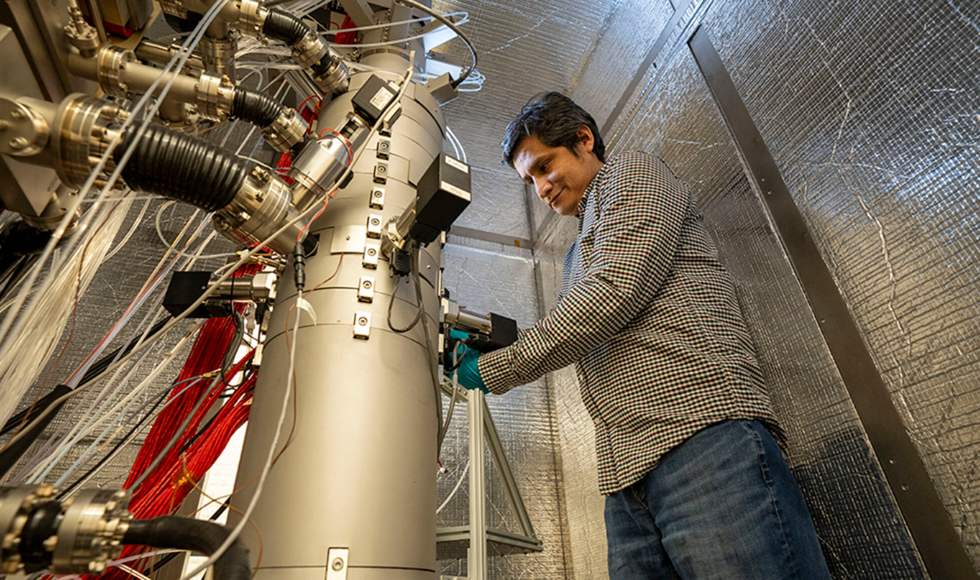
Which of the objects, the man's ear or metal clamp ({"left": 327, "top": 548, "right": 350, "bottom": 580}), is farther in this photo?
the man's ear

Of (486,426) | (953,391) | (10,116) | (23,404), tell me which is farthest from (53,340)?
(953,391)

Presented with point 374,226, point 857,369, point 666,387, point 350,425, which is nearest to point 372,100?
point 374,226

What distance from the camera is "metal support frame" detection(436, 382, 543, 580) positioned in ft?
3.46

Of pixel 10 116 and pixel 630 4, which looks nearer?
pixel 10 116

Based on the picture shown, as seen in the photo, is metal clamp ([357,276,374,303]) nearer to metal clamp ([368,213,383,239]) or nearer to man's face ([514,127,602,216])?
metal clamp ([368,213,383,239])

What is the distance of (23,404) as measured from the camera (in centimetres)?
123

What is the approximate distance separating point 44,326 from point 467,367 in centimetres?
65

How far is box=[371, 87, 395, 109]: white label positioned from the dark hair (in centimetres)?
43

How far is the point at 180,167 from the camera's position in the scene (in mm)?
542

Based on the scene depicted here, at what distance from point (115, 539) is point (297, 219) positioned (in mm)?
418

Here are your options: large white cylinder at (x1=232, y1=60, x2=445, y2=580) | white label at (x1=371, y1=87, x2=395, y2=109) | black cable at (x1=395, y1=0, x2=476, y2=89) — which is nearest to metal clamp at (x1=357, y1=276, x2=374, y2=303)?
large white cylinder at (x1=232, y1=60, x2=445, y2=580)

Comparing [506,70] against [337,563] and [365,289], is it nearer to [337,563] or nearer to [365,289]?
[365,289]

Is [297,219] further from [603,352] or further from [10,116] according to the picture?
[603,352]

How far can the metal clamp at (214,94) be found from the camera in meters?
0.68
